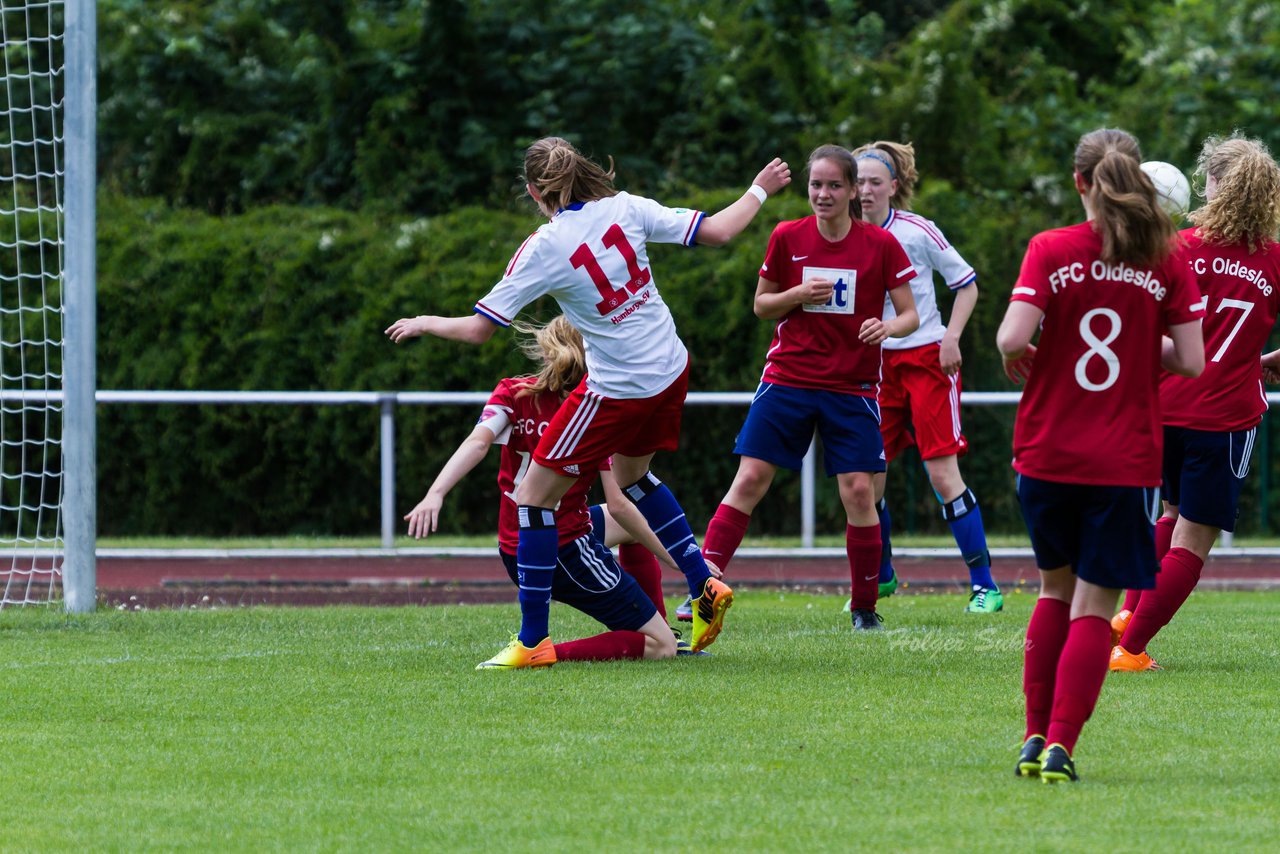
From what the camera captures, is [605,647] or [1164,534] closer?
A: [1164,534]

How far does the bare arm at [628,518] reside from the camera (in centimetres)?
683

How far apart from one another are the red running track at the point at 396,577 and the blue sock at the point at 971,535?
1929mm

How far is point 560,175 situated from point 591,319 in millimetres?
541

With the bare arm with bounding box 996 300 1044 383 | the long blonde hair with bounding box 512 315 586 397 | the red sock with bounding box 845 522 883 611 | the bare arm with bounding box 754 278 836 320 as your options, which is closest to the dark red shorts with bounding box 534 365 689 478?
the long blonde hair with bounding box 512 315 586 397

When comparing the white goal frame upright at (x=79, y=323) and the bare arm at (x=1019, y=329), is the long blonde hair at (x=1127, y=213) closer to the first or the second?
the bare arm at (x=1019, y=329)

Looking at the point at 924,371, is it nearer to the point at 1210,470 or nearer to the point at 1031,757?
the point at 1210,470

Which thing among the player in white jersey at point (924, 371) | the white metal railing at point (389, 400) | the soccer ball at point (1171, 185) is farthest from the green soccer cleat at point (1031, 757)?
the white metal railing at point (389, 400)

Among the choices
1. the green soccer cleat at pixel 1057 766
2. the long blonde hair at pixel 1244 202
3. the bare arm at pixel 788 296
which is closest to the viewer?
the green soccer cleat at pixel 1057 766

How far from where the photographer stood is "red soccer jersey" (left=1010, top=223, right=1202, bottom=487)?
438cm

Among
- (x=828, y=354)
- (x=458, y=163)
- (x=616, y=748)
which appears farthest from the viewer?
(x=458, y=163)

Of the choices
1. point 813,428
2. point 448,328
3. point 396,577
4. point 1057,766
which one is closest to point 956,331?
point 813,428

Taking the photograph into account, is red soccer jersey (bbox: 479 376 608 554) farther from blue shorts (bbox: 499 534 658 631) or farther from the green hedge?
the green hedge

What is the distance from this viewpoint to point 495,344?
13312 mm

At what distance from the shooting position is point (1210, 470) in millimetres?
6191
